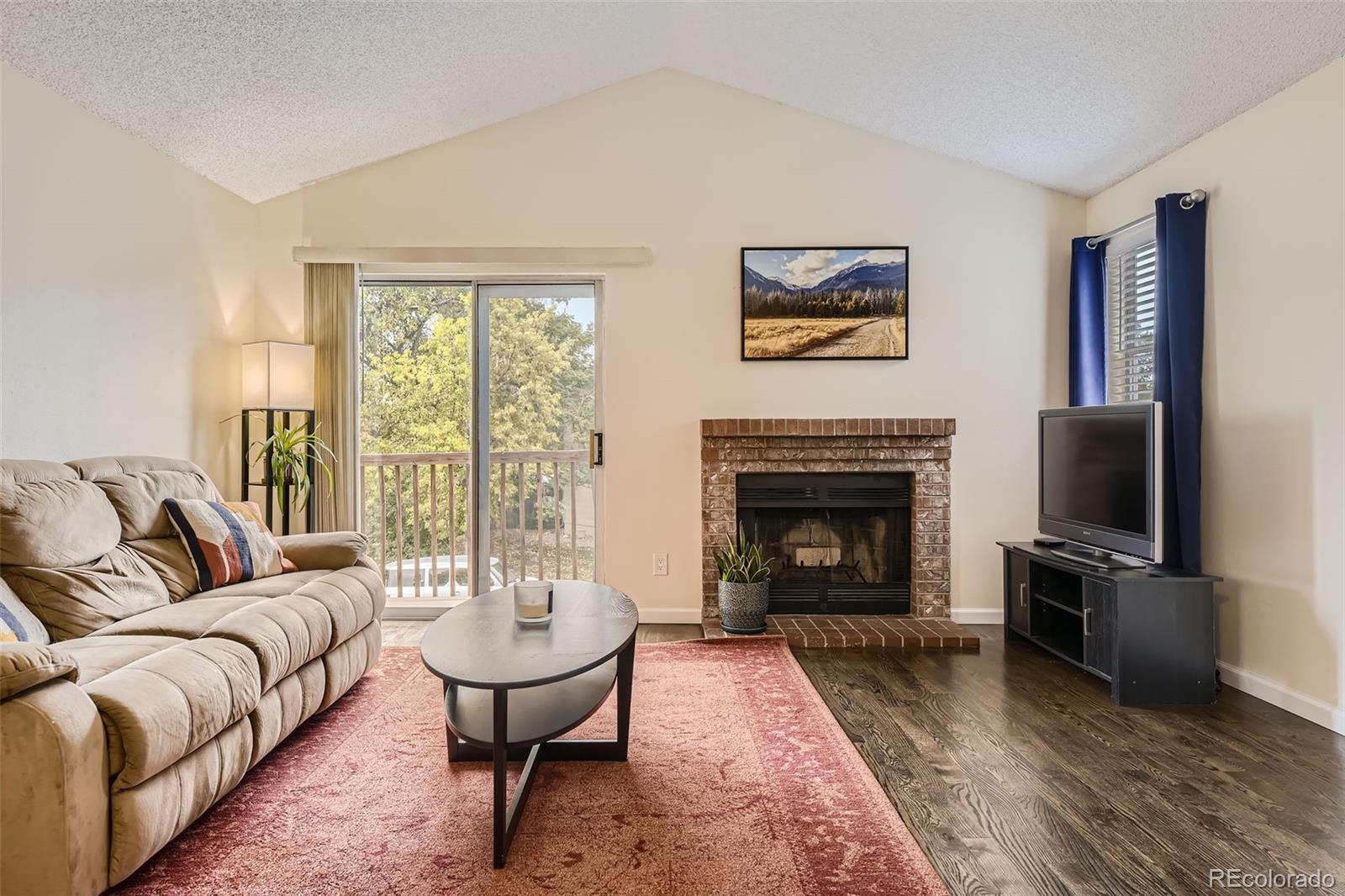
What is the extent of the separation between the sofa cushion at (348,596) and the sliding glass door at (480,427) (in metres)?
1.22

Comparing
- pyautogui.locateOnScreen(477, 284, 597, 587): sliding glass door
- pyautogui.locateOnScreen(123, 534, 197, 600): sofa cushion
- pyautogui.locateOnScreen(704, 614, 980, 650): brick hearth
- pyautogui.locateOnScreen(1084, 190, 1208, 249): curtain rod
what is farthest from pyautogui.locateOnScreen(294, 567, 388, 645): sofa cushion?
pyautogui.locateOnScreen(1084, 190, 1208, 249): curtain rod

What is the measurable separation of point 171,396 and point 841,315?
3418 millimetres

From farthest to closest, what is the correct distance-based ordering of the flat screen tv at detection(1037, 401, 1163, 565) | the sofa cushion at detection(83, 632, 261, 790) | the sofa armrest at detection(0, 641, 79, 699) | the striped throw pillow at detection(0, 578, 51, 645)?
the flat screen tv at detection(1037, 401, 1163, 565) < the striped throw pillow at detection(0, 578, 51, 645) < the sofa cushion at detection(83, 632, 261, 790) < the sofa armrest at detection(0, 641, 79, 699)

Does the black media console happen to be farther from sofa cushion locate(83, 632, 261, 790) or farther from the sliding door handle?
sofa cushion locate(83, 632, 261, 790)

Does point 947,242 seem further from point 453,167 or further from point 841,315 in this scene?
point 453,167

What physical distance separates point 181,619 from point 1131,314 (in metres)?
4.31

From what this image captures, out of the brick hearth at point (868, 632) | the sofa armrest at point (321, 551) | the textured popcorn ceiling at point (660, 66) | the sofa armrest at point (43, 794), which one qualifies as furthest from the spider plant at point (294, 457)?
the sofa armrest at point (43, 794)

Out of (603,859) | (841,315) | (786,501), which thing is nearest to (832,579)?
(786,501)

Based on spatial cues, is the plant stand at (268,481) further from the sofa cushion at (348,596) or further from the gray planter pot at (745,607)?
the gray planter pot at (745,607)

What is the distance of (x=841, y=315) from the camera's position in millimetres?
4070

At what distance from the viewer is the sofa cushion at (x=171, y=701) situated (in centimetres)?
157

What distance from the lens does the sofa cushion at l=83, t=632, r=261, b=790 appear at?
157cm

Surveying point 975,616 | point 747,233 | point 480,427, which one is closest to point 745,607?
point 975,616

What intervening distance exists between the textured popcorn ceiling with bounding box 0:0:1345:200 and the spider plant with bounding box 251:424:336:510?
4.48 ft
